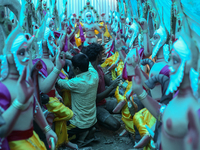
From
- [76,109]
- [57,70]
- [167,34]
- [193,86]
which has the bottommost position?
[76,109]

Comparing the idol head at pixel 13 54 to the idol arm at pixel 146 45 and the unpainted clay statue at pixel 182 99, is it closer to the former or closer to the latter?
the unpainted clay statue at pixel 182 99

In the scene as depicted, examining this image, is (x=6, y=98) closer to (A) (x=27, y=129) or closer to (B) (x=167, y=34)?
(A) (x=27, y=129)

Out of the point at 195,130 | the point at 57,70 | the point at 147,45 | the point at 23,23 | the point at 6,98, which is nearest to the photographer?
the point at 195,130

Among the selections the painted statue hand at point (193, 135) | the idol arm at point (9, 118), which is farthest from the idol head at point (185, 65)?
the idol arm at point (9, 118)

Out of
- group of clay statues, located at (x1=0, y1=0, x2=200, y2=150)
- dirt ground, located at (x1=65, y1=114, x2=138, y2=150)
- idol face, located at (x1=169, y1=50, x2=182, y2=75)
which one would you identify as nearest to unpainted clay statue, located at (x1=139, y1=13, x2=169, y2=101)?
group of clay statues, located at (x1=0, y1=0, x2=200, y2=150)

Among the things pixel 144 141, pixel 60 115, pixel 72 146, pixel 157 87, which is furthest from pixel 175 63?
pixel 72 146

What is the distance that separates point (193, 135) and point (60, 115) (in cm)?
168

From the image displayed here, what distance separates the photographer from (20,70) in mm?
1386

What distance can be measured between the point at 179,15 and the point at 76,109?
1715 mm

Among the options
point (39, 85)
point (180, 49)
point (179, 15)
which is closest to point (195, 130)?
point (180, 49)

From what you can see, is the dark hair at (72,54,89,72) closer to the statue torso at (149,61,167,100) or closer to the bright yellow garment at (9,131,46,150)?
the statue torso at (149,61,167,100)

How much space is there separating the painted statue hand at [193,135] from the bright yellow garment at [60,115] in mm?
1599

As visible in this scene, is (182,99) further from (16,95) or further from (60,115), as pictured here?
(60,115)

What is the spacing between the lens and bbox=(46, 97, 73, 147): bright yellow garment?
95.1 inches
